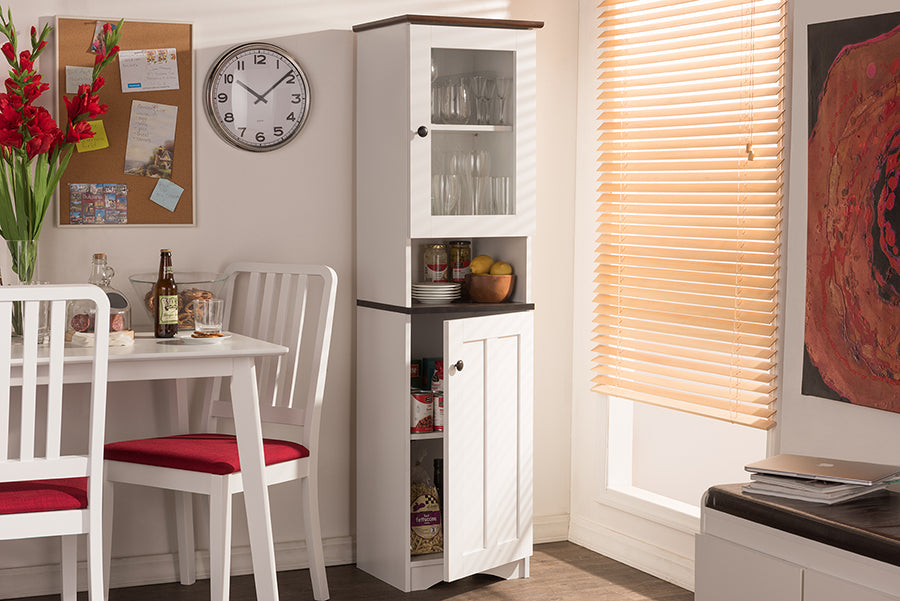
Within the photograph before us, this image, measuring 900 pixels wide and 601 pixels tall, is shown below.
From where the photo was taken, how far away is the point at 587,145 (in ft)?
12.7

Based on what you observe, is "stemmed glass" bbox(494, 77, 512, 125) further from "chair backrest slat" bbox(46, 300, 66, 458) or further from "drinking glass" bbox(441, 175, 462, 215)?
"chair backrest slat" bbox(46, 300, 66, 458)

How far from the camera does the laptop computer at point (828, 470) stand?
2.33m

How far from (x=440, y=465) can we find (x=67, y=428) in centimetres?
121

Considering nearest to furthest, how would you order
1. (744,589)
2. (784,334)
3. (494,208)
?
(744,589) → (784,334) → (494,208)

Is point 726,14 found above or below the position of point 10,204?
above

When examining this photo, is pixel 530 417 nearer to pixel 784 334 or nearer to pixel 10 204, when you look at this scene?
pixel 784 334

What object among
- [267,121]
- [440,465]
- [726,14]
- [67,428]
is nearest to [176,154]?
[267,121]

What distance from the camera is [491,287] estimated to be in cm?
349

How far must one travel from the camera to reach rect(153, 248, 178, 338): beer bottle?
3.01m

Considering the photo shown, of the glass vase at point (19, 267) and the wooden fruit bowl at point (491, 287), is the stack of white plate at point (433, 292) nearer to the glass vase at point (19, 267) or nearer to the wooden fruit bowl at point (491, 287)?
the wooden fruit bowl at point (491, 287)

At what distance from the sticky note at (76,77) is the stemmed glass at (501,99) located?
4.16 feet

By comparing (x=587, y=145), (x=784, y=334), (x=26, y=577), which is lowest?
(x=26, y=577)

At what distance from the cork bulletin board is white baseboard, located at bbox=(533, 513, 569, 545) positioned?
1673mm

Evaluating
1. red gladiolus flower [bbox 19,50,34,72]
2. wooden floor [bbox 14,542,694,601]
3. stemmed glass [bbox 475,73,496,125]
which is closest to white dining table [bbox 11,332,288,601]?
wooden floor [bbox 14,542,694,601]
